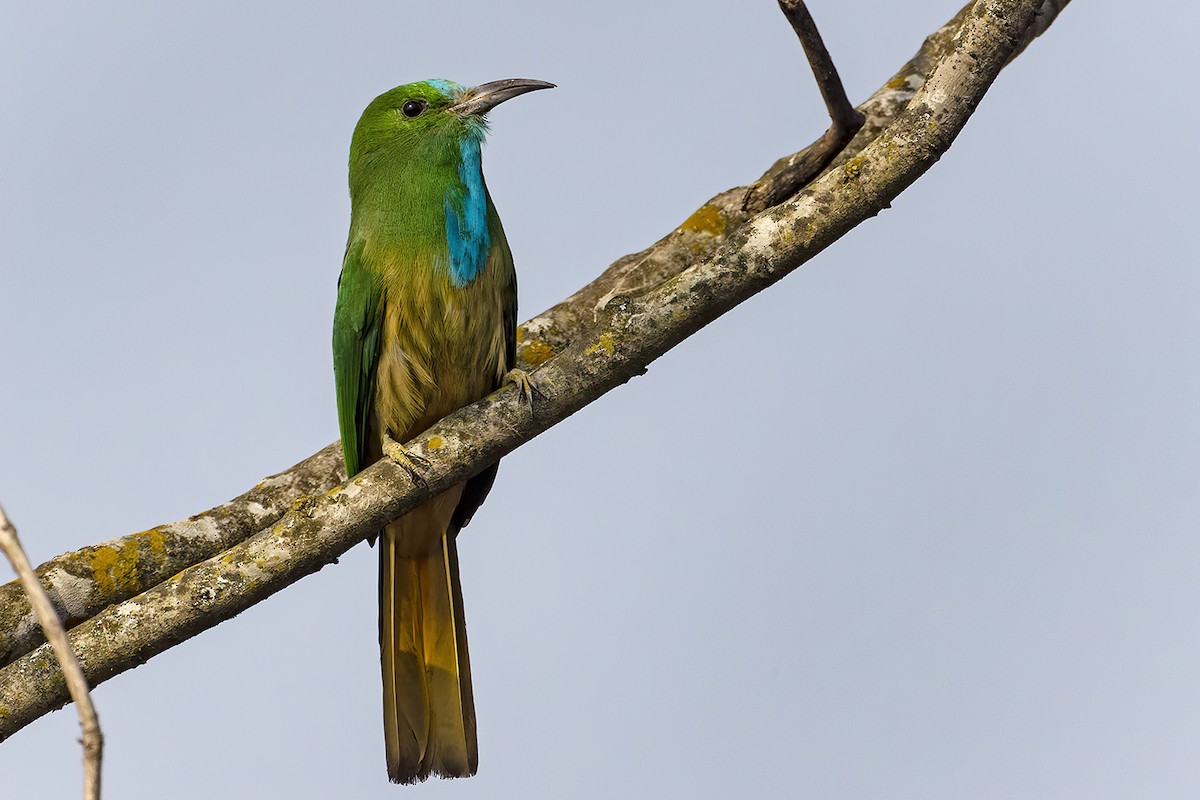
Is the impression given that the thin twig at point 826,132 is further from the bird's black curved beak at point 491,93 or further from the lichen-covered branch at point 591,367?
the bird's black curved beak at point 491,93

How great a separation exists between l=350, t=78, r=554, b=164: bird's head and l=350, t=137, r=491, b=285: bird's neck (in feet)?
0.12

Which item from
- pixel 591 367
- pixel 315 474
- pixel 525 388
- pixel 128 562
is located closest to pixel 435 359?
pixel 315 474

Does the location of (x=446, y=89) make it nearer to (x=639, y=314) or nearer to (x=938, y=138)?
(x=639, y=314)

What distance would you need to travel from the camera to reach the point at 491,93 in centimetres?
500

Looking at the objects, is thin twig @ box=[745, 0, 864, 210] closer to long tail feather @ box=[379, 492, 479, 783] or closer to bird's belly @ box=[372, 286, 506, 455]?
bird's belly @ box=[372, 286, 506, 455]

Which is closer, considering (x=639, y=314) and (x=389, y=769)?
(x=639, y=314)

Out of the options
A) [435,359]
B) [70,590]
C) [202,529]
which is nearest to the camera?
[70,590]

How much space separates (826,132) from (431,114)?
1511 millimetres

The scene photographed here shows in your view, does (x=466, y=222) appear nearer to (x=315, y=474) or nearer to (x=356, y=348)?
(x=356, y=348)

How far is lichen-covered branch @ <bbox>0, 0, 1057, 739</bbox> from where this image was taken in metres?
3.32

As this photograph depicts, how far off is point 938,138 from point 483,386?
1.87 meters

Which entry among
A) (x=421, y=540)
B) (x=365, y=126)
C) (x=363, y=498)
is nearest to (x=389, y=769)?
(x=421, y=540)

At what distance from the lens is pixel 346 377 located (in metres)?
4.78

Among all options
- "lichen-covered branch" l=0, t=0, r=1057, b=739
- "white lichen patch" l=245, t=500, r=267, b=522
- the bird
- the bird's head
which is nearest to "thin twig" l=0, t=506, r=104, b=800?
"lichen-covered branch" l=0, t=0, r=1057, b=739
